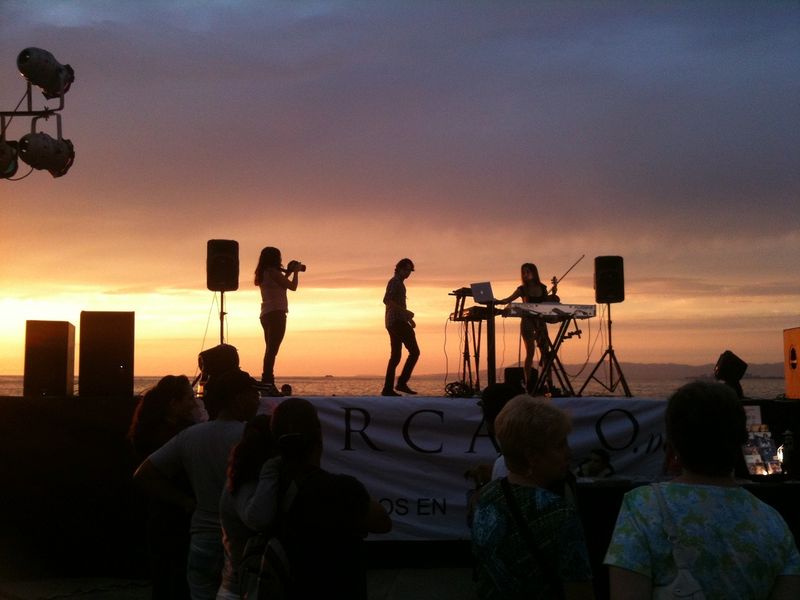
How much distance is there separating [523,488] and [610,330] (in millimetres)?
8521

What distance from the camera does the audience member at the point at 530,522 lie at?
7.95 ft

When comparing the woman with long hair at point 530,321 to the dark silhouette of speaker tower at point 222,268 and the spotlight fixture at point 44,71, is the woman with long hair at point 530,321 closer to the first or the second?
the dark silhouette of speaker tower at point 222,268

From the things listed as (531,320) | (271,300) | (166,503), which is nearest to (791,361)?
(531,320)

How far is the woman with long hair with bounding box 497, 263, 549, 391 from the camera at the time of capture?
10234 millimetres

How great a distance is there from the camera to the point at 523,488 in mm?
2543

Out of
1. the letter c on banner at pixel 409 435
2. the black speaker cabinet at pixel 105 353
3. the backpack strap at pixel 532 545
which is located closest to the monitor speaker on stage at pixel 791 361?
the letter c on banner at pixel 409 435

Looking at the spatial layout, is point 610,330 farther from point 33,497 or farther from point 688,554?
point 688,554

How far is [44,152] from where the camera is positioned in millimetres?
9523

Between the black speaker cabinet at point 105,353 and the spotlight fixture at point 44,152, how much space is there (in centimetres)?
319

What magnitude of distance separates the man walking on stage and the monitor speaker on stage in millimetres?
3939

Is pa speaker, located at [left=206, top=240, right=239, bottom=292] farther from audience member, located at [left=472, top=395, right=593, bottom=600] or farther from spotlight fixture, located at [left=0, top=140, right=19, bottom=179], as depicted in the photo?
audience member, located at [left=472, top=395, right=593, bottom=600]

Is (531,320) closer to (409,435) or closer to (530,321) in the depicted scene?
(530,321)

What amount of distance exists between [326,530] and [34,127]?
8.37m

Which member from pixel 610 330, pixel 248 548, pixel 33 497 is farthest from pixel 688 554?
pixel 610 330
